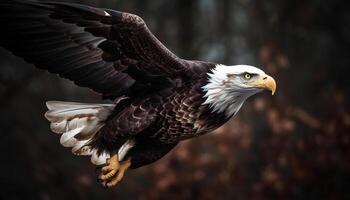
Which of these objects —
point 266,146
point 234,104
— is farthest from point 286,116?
point 234,104

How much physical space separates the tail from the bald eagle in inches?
6.3

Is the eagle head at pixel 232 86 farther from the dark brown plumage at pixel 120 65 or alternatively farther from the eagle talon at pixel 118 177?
the eagle talon at pixel 118 177

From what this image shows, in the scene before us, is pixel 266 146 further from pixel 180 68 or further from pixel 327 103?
pixel 180 68

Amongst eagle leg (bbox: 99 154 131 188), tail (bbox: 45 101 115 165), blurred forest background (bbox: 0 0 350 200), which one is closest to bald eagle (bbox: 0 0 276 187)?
eagle leg (bbox: 99 154 131 188)

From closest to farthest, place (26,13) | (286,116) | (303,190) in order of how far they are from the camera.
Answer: (26,13) < (286,116) < (303,190)

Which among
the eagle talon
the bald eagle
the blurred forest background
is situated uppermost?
the bald eagle

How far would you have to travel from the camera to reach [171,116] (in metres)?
4.11

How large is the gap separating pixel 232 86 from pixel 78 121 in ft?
3.19

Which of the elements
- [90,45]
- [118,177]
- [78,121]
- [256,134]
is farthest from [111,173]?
[256,134]

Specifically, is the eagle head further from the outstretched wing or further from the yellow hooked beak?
the outstretched wing

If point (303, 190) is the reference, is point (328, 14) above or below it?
above

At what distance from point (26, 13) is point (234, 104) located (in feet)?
3.88

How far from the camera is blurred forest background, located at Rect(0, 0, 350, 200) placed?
8.47 meters

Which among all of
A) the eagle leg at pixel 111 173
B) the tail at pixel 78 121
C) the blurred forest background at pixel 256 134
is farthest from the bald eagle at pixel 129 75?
the blurred forest background at pixel 256 134
